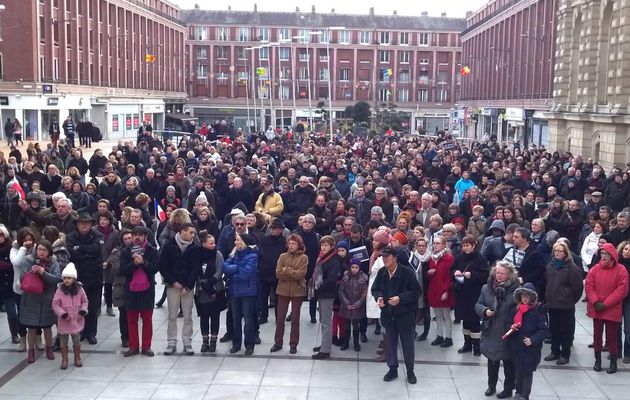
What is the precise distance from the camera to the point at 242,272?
10.7 metres

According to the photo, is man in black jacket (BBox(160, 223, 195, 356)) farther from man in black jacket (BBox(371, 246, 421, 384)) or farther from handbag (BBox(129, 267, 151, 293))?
man in black jacket (BBox(371, 246, 421, 384))

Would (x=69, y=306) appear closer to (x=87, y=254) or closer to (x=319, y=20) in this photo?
(x=87, y=254)

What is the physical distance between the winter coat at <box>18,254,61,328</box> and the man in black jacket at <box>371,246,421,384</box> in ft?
13.4

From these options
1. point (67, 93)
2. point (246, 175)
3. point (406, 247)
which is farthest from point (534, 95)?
point (406, 247)

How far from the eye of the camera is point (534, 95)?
56781 millimetres

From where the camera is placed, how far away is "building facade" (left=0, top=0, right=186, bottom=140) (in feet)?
163

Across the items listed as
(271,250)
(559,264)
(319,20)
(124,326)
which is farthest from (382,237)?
(319,20)

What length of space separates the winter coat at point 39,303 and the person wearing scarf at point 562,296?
6.32 meters

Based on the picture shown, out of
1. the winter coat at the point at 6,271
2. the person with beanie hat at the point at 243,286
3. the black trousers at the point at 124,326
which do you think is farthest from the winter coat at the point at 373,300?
the winter coat at the point at 6,271

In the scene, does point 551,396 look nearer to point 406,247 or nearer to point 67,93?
point 406,247

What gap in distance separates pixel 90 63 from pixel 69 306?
5325 centimetres

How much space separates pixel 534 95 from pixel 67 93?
105 feet

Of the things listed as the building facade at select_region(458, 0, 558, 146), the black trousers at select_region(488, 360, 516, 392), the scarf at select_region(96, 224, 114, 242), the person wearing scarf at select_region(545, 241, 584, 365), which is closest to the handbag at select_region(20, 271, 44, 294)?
the scarf at select_region(96, 224, 114, 242)

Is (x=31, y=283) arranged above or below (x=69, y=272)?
below
